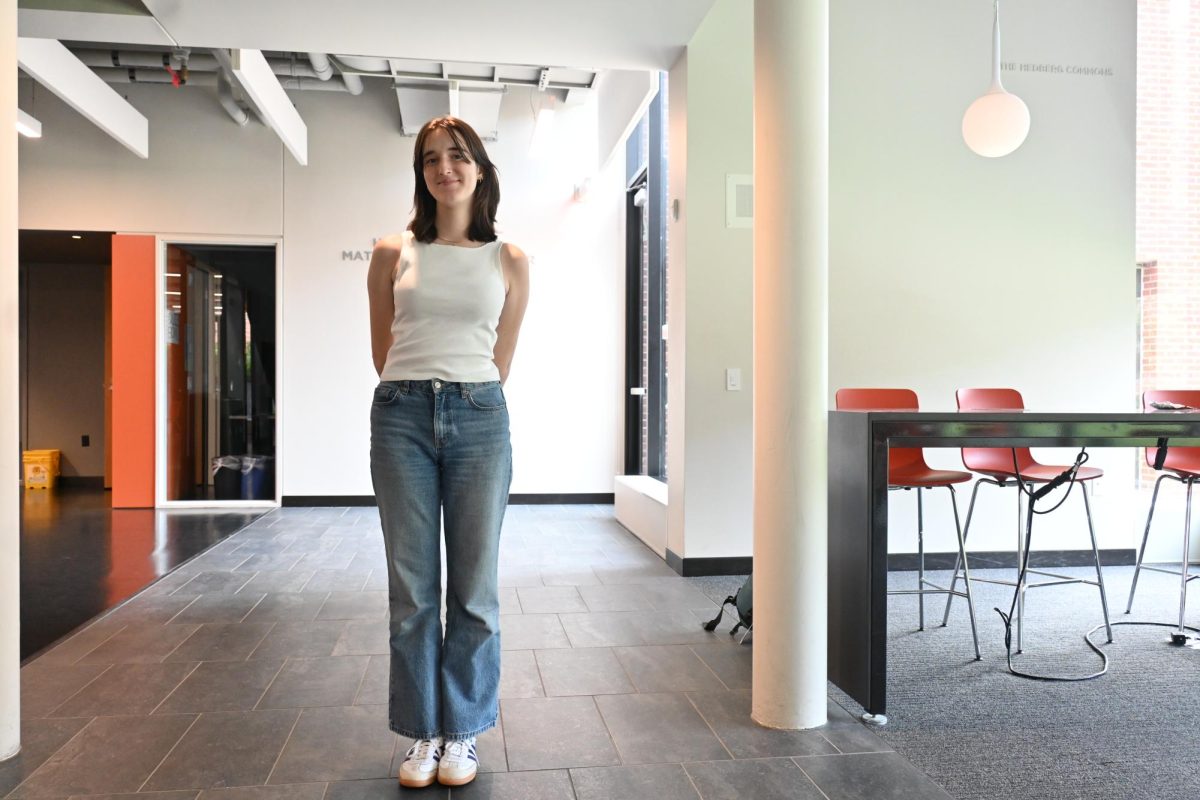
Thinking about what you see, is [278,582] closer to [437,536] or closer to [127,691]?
[127,691]

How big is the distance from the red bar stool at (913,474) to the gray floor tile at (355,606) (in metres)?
2.30

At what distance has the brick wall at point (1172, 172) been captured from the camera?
587cm

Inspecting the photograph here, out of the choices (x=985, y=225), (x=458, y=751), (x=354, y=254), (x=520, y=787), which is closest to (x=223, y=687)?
(x=458, y=751)

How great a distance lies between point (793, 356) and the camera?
2.62 metres

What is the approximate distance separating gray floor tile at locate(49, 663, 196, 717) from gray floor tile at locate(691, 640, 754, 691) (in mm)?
1913

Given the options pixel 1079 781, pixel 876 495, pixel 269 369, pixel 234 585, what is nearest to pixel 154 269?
pixel 269 369

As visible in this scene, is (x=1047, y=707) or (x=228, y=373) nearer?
(x=1047, y=707)

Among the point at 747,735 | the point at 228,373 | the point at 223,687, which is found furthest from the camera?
the point at 228,373

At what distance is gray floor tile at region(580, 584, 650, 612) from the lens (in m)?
4.07

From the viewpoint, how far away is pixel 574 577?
4.76 metres

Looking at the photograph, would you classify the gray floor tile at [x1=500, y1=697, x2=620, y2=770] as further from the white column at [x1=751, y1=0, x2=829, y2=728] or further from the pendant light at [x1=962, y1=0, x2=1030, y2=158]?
the pendant light at [x1=962, y1=0, x2=1030, y2=158]

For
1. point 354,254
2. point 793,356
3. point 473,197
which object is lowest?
point 793,356

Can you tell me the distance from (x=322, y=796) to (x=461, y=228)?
1.46 metres

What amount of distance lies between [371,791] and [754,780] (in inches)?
38.7
